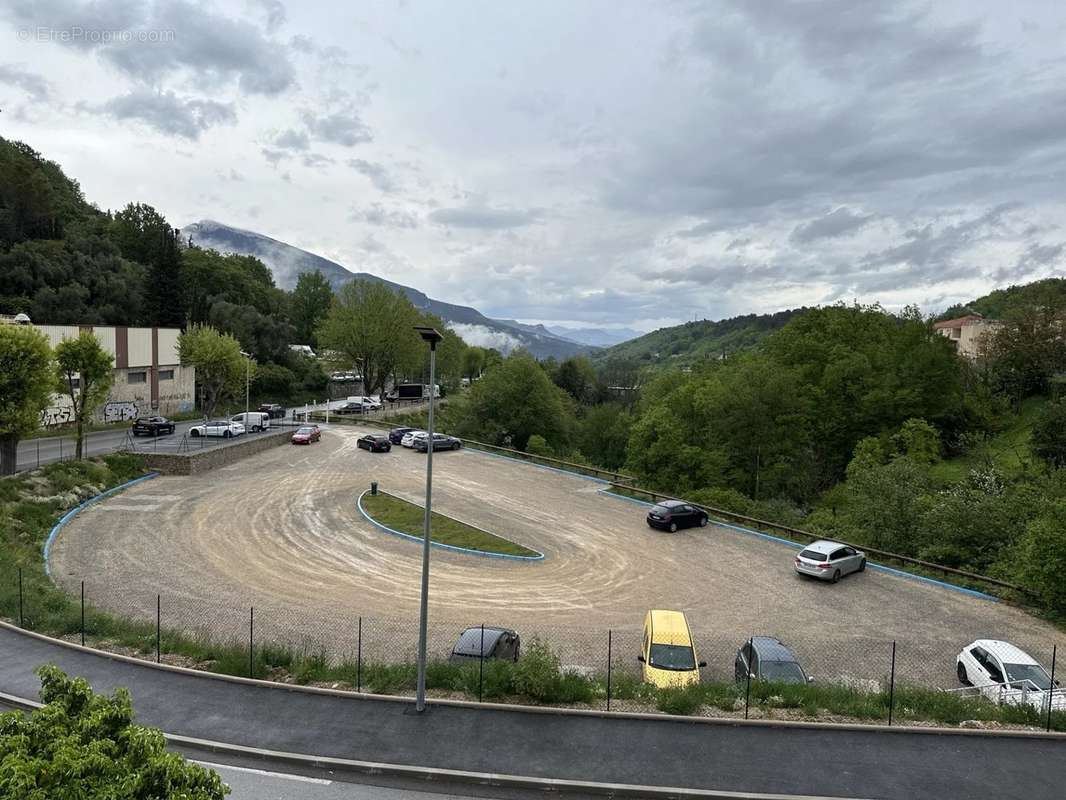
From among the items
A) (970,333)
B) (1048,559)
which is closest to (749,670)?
(1048,559)

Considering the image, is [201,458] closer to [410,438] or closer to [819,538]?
[410,438]

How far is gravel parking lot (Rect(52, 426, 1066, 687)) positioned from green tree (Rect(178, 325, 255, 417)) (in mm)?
24044

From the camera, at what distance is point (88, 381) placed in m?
36.2

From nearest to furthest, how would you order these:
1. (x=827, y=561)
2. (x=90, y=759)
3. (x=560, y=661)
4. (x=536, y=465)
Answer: (x=90, y=759)
(x=560, y=661)
(x=827, y=561)
(x=536, y=465)

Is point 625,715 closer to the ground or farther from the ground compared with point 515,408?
closer to the ground

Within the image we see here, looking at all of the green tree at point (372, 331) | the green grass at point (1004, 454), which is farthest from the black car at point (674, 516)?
the green tree at point (372, 331)

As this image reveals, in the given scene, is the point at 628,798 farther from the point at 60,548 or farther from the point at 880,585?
the point at 60,548

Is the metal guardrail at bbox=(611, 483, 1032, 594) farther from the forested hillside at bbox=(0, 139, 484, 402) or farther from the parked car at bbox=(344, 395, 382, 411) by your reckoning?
the forested hillside at bbox=(0, 139, 484, 402)

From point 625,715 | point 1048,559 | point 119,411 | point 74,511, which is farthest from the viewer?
point 119,411

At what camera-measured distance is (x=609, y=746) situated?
1223 centimetres

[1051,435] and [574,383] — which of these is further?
[574,383]

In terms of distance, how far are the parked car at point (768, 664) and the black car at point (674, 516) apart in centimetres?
1431

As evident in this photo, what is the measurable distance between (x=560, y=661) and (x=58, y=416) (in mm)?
46335

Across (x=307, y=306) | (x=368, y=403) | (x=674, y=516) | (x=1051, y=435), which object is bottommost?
(x=674, y=516)
